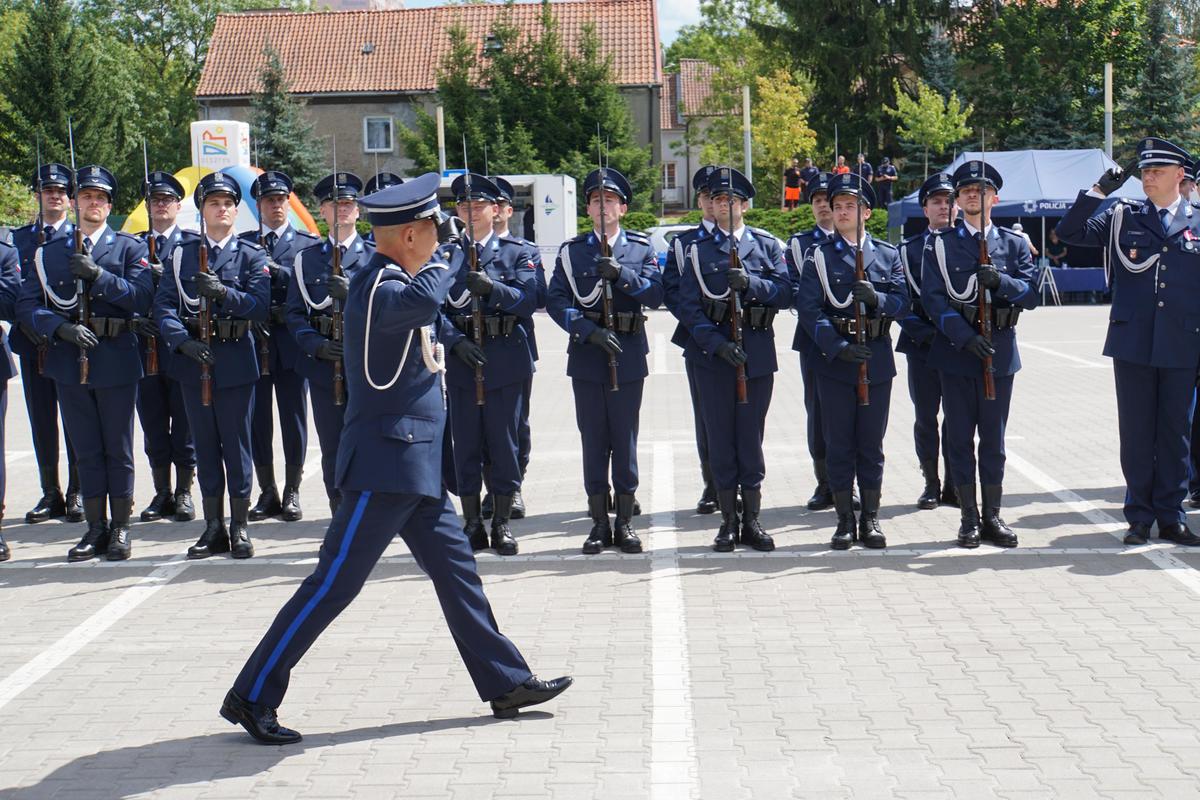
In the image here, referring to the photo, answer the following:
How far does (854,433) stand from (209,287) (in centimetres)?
365

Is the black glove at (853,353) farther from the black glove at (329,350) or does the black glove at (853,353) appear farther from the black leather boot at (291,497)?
the black leather boot at (291,497)

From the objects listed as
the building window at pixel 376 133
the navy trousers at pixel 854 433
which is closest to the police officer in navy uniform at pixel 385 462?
the navy trousers at pixel 854 433

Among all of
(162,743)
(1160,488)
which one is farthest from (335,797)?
(1160,488)

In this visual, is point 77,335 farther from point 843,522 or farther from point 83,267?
point 843,522

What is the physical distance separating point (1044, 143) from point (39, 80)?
95.2 ft

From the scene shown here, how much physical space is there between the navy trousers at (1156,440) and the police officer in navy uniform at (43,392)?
20.1 ft

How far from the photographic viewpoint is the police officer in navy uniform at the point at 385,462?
546cm

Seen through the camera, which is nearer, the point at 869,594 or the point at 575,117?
the point at 869,594

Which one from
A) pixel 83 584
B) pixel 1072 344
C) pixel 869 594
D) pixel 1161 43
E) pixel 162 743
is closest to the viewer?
pixel 162 743

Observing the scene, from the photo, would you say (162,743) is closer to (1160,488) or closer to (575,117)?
(1160,488)

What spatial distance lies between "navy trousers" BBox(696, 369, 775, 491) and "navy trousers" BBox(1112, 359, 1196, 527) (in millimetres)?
2015

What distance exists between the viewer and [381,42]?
5472 cm

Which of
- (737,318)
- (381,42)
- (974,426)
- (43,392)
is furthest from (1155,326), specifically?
(381,42)

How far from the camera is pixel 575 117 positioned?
44.6 meters
